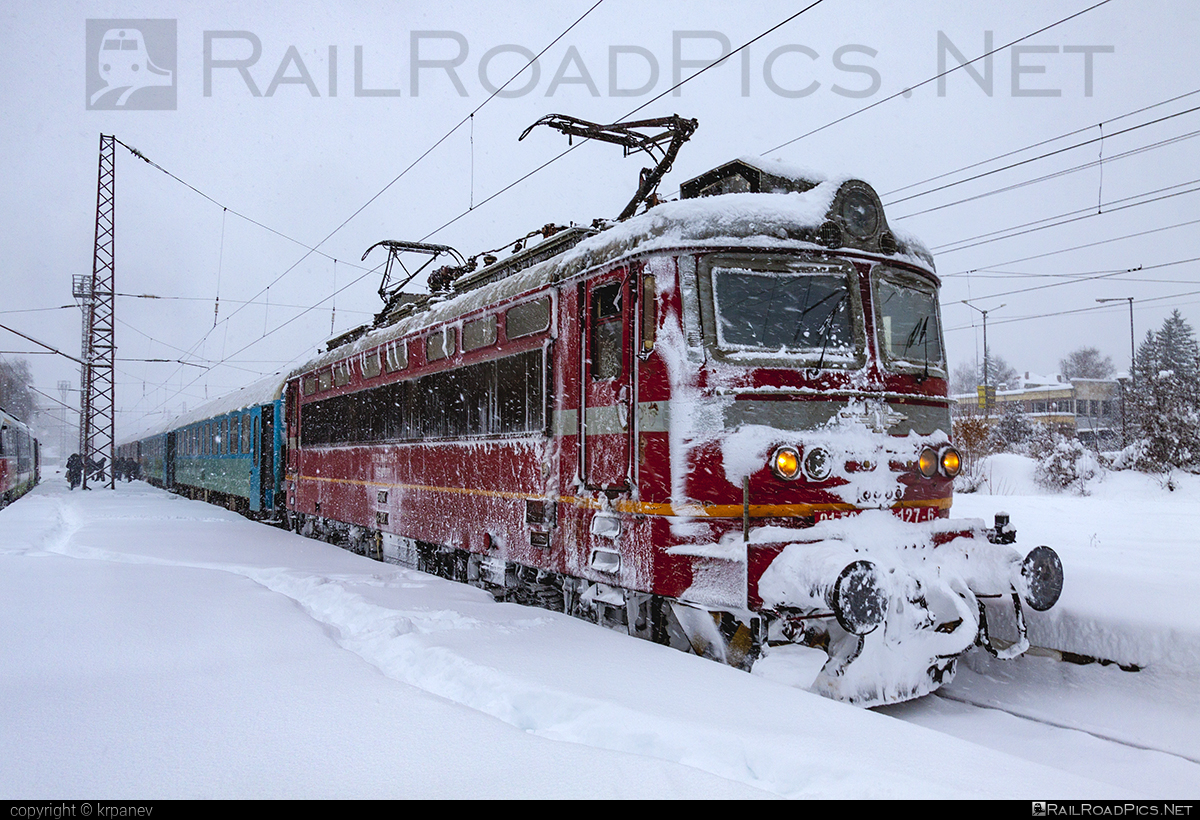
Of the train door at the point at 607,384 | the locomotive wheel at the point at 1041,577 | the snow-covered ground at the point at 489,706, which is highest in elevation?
the train door at the point at 607,384

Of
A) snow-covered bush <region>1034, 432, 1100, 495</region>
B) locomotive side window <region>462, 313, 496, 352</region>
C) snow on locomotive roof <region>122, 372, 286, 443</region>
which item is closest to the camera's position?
locomotive side window <region>462, 313, 496, 352</region>

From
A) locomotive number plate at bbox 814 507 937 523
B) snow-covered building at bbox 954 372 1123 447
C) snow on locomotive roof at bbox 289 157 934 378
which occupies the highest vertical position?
snow-covered building at bbox 954 372 1123 447

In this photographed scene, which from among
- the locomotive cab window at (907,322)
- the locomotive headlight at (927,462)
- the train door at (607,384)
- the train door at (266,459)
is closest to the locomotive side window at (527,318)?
the train door at (607,384)

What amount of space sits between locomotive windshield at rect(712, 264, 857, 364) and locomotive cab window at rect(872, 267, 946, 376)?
0.31 meters

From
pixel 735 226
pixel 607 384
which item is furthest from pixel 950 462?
pixel 607 384

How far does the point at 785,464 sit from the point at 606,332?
64.2 inches

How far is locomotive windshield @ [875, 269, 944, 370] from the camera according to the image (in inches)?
224

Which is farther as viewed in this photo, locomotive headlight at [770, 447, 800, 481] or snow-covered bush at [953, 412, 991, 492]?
snow-covered bush at [953, 412, 991, 492]

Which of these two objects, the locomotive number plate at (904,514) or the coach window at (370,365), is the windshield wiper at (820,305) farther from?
the coach window at (370,365)

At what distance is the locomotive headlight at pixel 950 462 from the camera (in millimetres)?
5801

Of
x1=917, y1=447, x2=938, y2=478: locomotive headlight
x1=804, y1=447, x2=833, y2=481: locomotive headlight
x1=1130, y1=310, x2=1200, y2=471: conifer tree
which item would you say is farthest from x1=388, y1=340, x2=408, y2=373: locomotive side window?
x1=1130, y1=310, x2=1200, y2=471: conifer tree

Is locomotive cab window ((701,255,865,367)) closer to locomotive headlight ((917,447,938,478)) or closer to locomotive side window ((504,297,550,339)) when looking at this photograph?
locomotive headlight ((917,447,938,478))

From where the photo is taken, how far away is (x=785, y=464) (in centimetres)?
508

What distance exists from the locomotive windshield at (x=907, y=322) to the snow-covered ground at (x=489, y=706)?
229 cm
